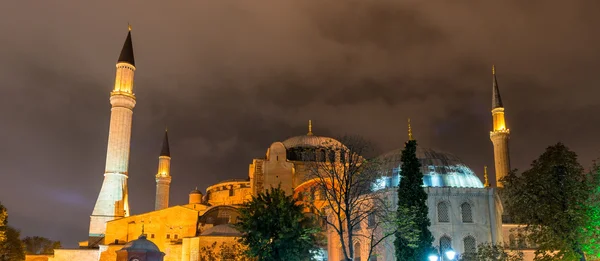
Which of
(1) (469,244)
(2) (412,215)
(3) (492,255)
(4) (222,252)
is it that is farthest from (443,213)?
(4) (222,252)

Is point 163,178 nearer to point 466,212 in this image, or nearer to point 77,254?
point 77,254

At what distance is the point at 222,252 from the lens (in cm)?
3738

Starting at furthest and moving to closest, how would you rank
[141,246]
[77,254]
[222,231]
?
[77,254]
[222,231]
[141,246]

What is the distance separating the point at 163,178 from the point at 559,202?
170ft

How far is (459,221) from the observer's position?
3266 cm

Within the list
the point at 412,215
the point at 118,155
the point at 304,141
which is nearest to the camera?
the point at 412,215

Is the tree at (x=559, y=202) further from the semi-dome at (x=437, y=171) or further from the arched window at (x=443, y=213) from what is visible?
the semi-dome at (x=437, y=171)

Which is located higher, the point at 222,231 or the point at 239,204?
the point at 239,204

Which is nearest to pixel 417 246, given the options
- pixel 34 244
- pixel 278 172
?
pixel 278 172

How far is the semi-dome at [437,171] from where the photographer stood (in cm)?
3425

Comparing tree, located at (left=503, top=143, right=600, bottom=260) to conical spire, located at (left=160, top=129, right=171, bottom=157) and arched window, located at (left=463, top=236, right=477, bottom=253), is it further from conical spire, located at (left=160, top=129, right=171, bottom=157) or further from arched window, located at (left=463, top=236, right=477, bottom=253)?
conical spire, located at (left=160, top=129, right=171, bottom=157)

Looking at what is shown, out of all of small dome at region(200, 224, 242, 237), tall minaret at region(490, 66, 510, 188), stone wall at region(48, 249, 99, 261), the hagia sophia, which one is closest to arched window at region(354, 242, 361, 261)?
the hagia sophia

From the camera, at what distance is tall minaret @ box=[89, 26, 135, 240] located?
159ft

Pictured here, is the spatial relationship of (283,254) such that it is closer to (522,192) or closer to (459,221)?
(522,192)
